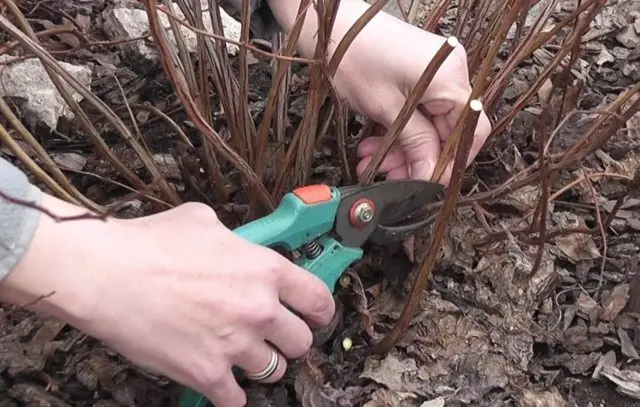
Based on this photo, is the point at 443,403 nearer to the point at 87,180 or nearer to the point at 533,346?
the point at 533,346

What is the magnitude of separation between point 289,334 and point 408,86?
18.2 inches

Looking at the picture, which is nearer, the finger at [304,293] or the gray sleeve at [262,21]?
the finger at [304,293]

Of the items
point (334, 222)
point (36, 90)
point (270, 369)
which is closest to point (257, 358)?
point (270, 369)

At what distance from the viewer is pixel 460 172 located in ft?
3.85

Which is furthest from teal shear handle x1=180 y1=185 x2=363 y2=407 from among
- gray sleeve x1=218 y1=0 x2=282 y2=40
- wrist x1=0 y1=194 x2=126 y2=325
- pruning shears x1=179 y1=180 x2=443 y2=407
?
Result: gray sleeve x1=218 y1=0 x2=282 y2=40

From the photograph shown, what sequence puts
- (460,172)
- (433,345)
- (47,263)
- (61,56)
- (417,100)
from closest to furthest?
1. (47,263)
2. (460,172)
3. (417,100)
4. (433,345)
5. (61,56)

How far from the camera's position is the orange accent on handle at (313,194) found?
1260 mm

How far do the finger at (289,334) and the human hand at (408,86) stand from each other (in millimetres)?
380

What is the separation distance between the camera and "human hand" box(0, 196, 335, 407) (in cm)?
101

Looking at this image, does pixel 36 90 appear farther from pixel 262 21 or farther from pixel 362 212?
pixel 362 212

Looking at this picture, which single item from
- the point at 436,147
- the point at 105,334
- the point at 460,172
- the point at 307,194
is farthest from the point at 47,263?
the point at 436,147

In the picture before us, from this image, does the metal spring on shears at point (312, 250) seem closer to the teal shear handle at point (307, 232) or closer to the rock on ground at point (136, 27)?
the teal shear handle at point (307, 232)

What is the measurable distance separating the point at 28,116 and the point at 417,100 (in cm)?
79

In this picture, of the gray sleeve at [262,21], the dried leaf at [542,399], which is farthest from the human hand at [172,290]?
the gray sleeve at [262,21]
